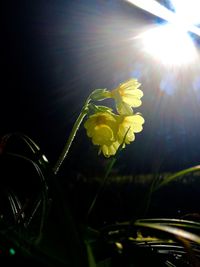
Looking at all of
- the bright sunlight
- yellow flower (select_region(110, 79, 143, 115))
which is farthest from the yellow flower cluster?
the bright sunlight

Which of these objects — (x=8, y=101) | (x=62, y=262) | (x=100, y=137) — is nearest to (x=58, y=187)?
(x=62, y=262)

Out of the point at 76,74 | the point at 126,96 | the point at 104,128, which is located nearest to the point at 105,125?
the point at 104,128

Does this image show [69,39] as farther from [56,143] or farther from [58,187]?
[58,187]

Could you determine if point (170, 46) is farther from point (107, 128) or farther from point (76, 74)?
point (107, 128)

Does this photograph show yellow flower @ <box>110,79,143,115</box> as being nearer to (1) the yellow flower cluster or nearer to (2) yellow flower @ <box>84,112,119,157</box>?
(1) the yellow flower cluster

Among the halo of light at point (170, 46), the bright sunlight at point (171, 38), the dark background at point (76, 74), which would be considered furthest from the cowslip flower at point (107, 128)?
the halo of light at point (170, 46)
